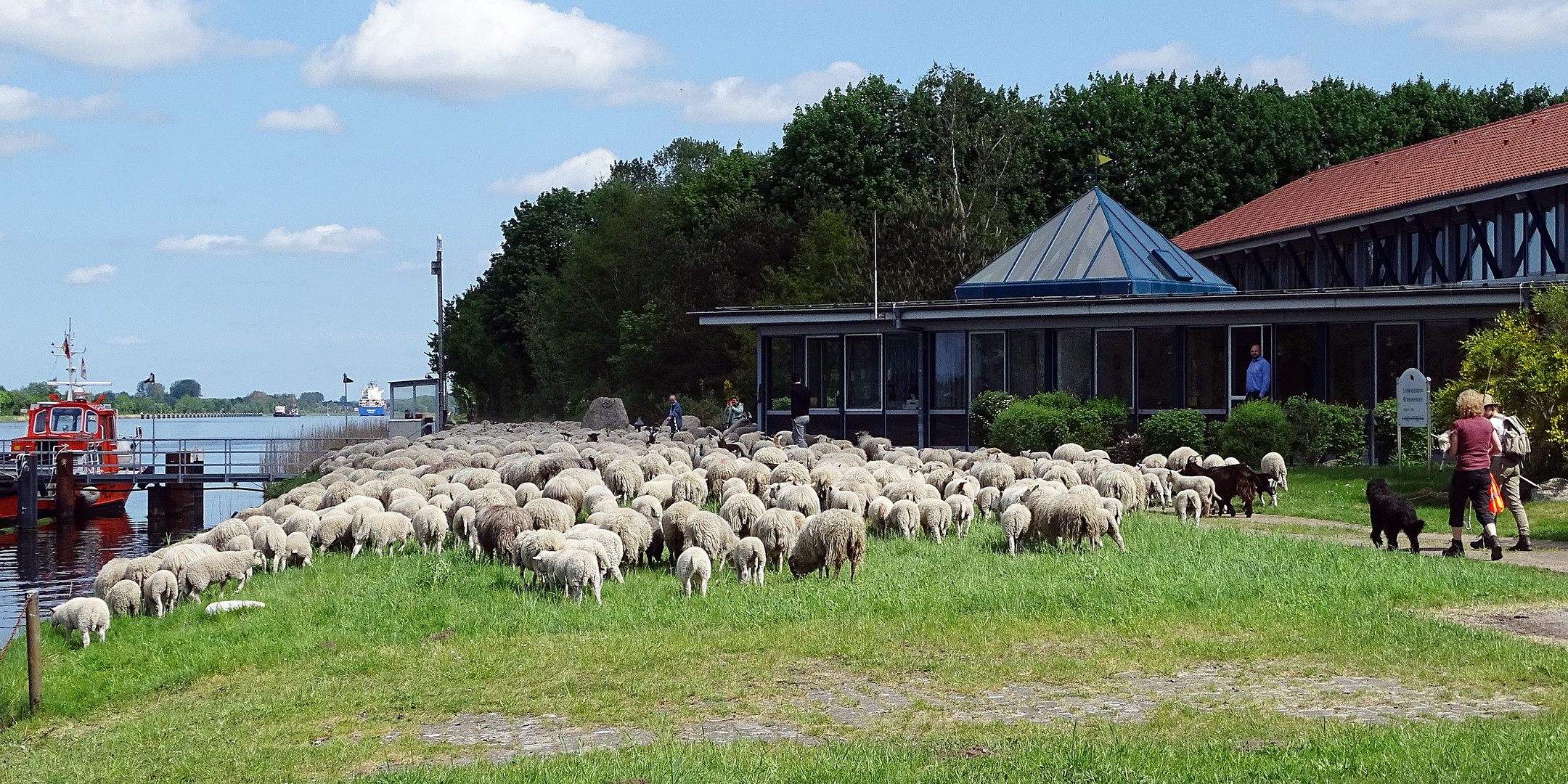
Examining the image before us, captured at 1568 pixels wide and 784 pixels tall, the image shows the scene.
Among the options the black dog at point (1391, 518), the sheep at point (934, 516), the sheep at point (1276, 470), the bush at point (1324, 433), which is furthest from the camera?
the bush at point (1324, 433)

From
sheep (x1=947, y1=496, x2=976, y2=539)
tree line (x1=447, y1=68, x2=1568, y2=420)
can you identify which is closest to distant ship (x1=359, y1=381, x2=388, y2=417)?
tree line (x1=447, y1=68, x2=1568, y2=420)

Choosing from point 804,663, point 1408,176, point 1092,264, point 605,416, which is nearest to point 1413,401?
point 1092,264

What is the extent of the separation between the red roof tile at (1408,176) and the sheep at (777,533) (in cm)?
2396

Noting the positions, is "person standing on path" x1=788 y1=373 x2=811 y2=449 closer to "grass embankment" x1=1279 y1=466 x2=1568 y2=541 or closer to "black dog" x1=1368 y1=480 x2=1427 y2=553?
"grass embankment" x1=1279 y1=466 x2=1568 y2=541

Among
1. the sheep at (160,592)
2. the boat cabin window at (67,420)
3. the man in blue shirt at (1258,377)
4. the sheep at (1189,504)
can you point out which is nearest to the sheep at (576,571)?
the sheep at (160,592)

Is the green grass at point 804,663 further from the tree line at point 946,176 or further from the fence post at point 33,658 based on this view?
the tree line at point 946,176

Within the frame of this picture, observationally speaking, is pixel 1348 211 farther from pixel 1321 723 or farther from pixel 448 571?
pixel 1321 723

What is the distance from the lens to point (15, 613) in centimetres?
2620

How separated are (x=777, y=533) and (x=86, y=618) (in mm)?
Result: 7179

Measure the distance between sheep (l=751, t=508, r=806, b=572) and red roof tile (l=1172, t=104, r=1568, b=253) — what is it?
2396 cm

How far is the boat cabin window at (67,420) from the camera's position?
46281mm

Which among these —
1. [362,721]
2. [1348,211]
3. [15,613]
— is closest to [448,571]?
[362,721]

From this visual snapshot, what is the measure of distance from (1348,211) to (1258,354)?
15.3 metres

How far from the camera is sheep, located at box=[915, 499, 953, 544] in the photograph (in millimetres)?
18312
